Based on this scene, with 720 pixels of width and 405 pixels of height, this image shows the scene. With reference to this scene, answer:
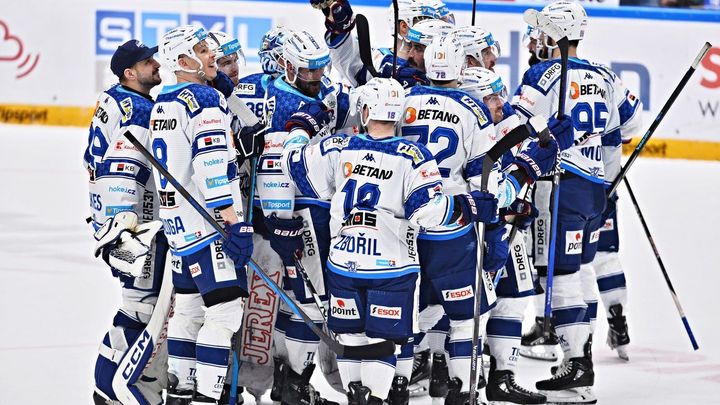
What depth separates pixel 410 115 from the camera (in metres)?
5.26

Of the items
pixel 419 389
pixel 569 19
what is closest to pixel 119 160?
pixel 419 389

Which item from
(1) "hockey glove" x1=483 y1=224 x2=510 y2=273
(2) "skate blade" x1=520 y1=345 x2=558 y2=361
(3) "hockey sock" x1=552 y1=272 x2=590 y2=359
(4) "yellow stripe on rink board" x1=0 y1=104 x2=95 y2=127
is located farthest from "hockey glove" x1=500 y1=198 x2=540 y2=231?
(4) "yellow stripe on rink board" x1=0 y1=104 x2=95 y2=127

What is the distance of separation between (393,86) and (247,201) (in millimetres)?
950

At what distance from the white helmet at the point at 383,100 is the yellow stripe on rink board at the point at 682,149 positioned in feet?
22.8

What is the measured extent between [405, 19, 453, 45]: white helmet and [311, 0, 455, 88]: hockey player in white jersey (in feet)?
0.34

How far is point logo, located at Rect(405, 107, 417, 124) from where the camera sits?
5246 mm

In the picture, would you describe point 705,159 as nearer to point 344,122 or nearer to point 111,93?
point 344,122

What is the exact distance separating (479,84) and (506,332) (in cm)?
107

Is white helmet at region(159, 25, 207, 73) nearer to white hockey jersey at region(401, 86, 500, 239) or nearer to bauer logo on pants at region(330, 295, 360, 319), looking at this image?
white hockey jersey at region(401, 86, 500, 239)

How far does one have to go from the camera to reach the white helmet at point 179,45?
5074 millimetres

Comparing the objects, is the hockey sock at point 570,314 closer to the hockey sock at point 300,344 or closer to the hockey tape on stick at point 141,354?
the hockey sock at point 300,344

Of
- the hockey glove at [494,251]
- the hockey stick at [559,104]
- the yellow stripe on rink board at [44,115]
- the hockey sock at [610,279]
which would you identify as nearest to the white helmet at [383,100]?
the hockey glove at [494,251]

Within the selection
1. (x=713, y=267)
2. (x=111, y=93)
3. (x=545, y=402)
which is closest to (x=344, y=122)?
(x=111, y=93)

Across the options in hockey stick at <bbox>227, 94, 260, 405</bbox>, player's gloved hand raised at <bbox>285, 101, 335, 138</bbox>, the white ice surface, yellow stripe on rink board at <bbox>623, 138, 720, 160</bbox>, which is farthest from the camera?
yellow stripe on rink board at <bbox>623, 138, 720, 160</bbox>
